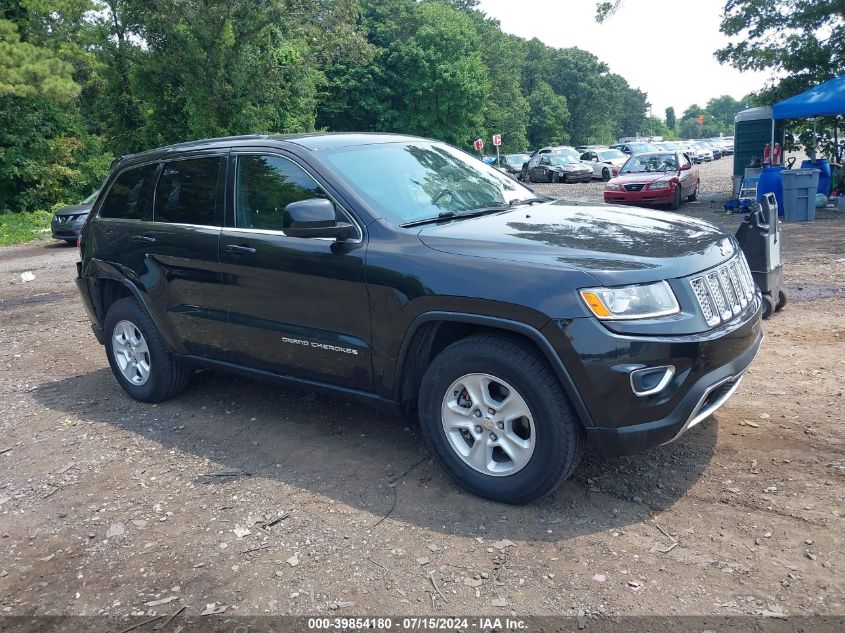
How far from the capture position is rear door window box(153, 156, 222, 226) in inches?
196

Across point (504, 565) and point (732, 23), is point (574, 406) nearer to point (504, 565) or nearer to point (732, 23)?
point (504, 565)

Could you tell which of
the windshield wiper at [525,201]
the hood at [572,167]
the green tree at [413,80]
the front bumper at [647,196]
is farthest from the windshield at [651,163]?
the green tree at [413,80]

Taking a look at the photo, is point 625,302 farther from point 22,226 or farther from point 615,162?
point 615,162

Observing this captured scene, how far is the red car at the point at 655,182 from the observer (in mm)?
17516

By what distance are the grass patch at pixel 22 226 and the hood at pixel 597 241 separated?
68.0ft

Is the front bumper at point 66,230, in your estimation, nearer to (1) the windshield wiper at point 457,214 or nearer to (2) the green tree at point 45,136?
(2) the green tree at point 45,136

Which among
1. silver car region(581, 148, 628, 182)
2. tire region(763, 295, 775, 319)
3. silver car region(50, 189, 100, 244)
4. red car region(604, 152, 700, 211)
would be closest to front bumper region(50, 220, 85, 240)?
silver car region(50, 189, 100, 244)

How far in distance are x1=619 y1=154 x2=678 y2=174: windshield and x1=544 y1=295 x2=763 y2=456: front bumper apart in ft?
53.7

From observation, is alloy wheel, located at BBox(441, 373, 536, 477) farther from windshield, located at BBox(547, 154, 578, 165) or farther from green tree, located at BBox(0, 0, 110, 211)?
windshield, located at BBox(547, 154, 578, 165)

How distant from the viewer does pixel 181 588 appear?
330 cm

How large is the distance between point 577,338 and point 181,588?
6.90 ft

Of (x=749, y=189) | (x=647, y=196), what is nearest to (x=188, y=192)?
(x=749, y=189)

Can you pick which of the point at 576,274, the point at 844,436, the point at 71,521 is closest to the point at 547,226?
the point at 576,274

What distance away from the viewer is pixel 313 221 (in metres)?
3.94
